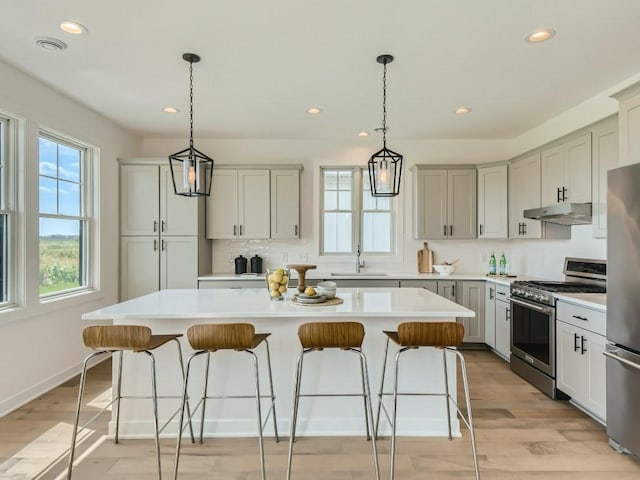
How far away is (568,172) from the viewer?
3.57 meters

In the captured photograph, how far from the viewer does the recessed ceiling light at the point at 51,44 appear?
2.57 metres

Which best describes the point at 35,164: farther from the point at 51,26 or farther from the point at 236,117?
the point at 236,117

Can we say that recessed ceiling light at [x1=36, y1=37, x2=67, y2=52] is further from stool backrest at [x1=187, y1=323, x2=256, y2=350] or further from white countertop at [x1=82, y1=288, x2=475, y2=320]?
stool backrest at [x1=187, y1=323, x2=256, y2=350]

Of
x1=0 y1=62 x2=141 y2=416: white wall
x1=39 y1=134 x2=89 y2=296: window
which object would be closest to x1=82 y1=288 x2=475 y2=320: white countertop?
x1=0 y1=62 x2=141 y2=416: white wall

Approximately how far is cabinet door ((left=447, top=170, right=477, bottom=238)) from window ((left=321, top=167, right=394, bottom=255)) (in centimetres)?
79

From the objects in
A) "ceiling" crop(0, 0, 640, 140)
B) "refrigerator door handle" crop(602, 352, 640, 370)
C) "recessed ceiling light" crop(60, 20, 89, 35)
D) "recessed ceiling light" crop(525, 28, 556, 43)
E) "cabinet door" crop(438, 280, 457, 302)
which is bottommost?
"refrigerator door handle" crop(602, 352, 640, 370)

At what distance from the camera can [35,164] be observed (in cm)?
330

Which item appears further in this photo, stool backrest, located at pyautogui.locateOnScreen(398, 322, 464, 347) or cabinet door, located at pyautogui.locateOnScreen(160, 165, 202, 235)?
cabinet door, located at pyautogui.locateOnScreen(160, 165, 202, 235)

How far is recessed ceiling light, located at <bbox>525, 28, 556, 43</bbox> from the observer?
2473 mm

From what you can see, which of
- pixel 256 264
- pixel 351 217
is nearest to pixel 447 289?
pixel 351 217

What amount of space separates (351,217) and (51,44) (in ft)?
12.0

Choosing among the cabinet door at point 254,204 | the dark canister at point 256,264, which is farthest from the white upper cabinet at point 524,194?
the dark canister at point 256,264

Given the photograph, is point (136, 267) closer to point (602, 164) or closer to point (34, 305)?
point (34, 305)

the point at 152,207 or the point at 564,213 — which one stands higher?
the point at 152,207
